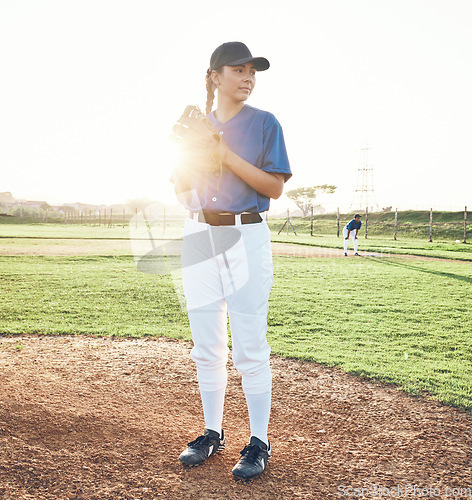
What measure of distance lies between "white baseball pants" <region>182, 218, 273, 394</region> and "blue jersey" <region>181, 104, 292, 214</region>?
11 cm

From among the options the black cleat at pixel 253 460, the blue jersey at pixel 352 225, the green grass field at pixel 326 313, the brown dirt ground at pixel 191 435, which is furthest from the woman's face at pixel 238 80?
the blue jersey at pixel 352 225

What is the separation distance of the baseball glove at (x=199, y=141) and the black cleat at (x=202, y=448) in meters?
1.48

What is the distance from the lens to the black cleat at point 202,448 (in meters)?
2.43

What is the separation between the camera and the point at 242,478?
2312 millimetres

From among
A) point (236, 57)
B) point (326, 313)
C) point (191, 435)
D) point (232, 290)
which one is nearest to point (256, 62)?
point (236, 57)

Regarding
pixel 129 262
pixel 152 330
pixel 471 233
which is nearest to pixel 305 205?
pixel 471 233

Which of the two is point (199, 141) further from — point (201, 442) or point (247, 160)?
point (201, 442)

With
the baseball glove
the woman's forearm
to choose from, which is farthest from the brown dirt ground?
the baseball glove

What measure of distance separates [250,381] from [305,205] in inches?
2847

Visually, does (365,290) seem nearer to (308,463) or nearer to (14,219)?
(308,463)

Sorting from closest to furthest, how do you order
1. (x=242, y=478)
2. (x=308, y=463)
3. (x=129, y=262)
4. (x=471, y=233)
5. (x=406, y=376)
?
(x=242, y=478), (x=308, y=463), (x=406, y=376), (x=129, y=262), (x=471, y=233)

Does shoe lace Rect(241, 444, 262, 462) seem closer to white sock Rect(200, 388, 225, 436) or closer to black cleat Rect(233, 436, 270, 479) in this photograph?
black cleat Rect(233, 436, 270, 479)

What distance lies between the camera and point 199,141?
2.20 metres

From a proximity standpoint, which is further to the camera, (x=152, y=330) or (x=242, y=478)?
(x=152, y=330)
